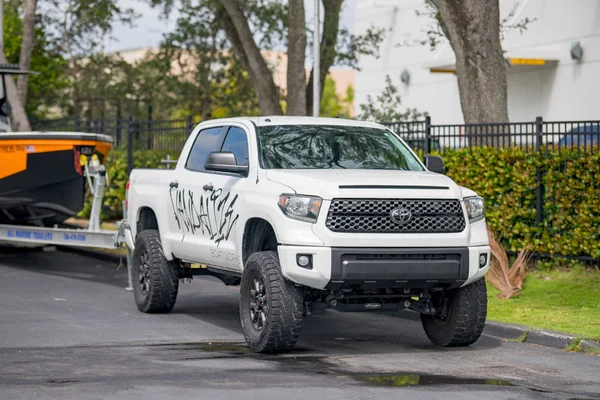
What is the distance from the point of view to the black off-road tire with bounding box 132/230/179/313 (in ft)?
41.5

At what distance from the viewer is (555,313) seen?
12914 millimetres

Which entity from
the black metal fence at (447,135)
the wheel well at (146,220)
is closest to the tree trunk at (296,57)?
the black metal fence at (447,135)

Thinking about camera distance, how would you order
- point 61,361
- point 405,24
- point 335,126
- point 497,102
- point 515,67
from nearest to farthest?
1. point 61,361
2. point 335,126
3. point 497,102
4. point 515,67
5. point 405,24

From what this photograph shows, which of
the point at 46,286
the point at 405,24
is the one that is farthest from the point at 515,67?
the point at 46,286

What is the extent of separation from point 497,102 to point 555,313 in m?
5.16

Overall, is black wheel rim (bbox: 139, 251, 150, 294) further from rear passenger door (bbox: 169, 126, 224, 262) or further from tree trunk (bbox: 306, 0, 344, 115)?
tree trunk (bbox: 306, 0, 344, 115)

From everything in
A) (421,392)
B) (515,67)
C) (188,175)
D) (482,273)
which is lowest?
(421,392)

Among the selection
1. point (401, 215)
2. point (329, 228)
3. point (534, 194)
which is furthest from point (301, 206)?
point (534, 194)

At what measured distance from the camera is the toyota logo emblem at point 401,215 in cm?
986

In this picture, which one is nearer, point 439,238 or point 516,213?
point 439,238

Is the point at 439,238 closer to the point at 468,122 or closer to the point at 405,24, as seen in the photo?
the point at 468,122

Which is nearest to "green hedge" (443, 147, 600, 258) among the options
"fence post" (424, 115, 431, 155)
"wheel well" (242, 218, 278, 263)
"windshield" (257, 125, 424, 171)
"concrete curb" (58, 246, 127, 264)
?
"fence post" (424, 115, 431, 155)

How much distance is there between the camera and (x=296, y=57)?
2250 centimetres

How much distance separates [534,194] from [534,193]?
1cm
